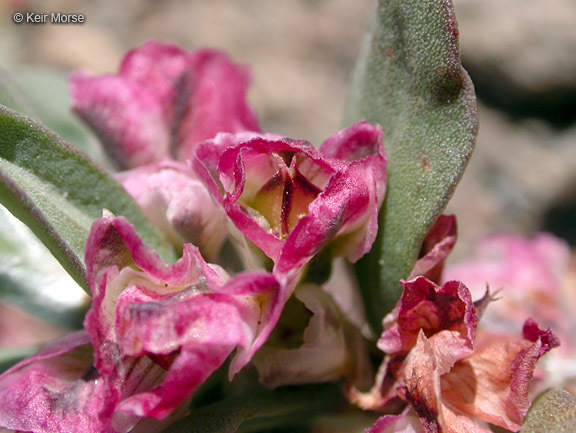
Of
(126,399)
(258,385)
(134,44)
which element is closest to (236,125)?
(258,385)

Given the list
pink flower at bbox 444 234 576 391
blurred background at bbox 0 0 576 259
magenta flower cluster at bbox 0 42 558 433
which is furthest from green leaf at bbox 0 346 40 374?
blurred background at bbox 0 0 576 259

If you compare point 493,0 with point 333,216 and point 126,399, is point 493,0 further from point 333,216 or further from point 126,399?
point 126,399

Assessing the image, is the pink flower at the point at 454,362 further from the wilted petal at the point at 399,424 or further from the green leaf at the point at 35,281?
the green leaf at the point at 35,281

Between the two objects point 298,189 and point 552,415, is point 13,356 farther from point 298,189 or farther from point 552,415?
point 552,415

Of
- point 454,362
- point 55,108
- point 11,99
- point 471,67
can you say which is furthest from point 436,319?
point 471,67

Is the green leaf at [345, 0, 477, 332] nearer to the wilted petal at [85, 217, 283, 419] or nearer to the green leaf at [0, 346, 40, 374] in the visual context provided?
the wilted petal at [85, 217, 283, 419]

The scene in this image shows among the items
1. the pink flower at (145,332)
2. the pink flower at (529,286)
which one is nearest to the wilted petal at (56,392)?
the pink flower at (145,332)
